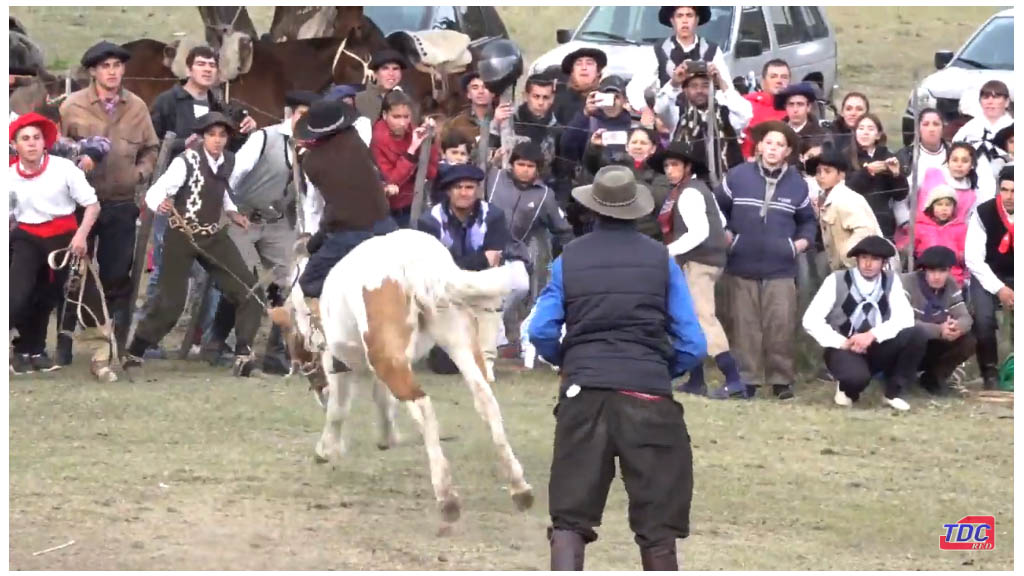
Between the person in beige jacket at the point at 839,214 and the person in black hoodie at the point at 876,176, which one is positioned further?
the person in black hoodie at the point at 876,176

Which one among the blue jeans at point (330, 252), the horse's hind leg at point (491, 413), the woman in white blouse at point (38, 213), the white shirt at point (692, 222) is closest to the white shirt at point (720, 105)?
the white shirt at point (692, 222)

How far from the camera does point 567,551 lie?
24.3ft

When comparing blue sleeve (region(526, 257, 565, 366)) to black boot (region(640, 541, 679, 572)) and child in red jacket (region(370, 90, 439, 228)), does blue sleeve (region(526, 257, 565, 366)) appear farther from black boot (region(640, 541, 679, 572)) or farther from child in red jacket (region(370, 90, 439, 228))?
child in red jacket (region(370, 90, 439, 228))

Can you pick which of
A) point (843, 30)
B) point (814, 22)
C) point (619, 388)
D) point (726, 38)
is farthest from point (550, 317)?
point (843, 30)

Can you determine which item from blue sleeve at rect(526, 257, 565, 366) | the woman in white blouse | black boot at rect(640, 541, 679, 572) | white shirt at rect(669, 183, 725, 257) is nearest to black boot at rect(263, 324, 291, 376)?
the woman in white blouse

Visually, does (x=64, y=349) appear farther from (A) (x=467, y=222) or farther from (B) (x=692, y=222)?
(B) (x=692, y=222)

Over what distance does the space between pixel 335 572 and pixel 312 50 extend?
8.81m

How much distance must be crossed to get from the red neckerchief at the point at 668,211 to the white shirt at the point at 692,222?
11 cm

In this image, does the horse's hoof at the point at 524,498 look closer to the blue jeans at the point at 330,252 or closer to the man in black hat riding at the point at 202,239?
the blue jeans at the point at 330,252

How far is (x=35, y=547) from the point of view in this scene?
8234mm

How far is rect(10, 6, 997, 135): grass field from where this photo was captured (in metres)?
26.6

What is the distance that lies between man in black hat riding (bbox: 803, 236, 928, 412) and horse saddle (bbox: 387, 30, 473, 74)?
17.2 ft

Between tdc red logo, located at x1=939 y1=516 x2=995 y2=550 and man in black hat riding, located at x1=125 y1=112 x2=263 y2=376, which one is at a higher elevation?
man in black hat riding, located at x1=125 y1=112 x2=263 y2=376

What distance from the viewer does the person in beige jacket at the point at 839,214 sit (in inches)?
491
